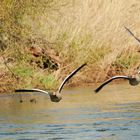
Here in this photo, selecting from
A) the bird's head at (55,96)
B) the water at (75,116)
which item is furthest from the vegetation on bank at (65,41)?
the bird's head at (55,96)

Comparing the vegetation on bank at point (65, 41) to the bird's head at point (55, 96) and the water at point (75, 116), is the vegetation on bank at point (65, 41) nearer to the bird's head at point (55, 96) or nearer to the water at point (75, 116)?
the water at point (75, 116)

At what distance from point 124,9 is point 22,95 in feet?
→ 23.1

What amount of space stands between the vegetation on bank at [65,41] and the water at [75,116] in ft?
3.59

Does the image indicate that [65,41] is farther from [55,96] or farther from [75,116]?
[55,96]

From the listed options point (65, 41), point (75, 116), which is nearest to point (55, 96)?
point (75, 116)

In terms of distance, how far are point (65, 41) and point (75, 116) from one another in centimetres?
922

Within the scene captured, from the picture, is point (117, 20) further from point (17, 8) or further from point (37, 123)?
point (37, 123)

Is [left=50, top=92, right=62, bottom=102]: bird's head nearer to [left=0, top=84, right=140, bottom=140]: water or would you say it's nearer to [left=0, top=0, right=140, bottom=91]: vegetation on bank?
[left=0, top=84, right=140, bottom=140]: water

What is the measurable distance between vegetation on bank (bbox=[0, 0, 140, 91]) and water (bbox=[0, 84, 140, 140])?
1.10 metres

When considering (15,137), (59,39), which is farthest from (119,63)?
(15,137)

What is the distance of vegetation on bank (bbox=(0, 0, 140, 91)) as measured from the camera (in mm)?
31812

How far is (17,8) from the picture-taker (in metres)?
30.9

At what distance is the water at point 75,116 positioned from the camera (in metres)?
23.7

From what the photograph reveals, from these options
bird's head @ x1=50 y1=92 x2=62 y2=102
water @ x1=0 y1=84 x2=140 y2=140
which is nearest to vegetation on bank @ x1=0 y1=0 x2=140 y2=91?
water @ x1=0 y1=84 x2=140 y2=140
